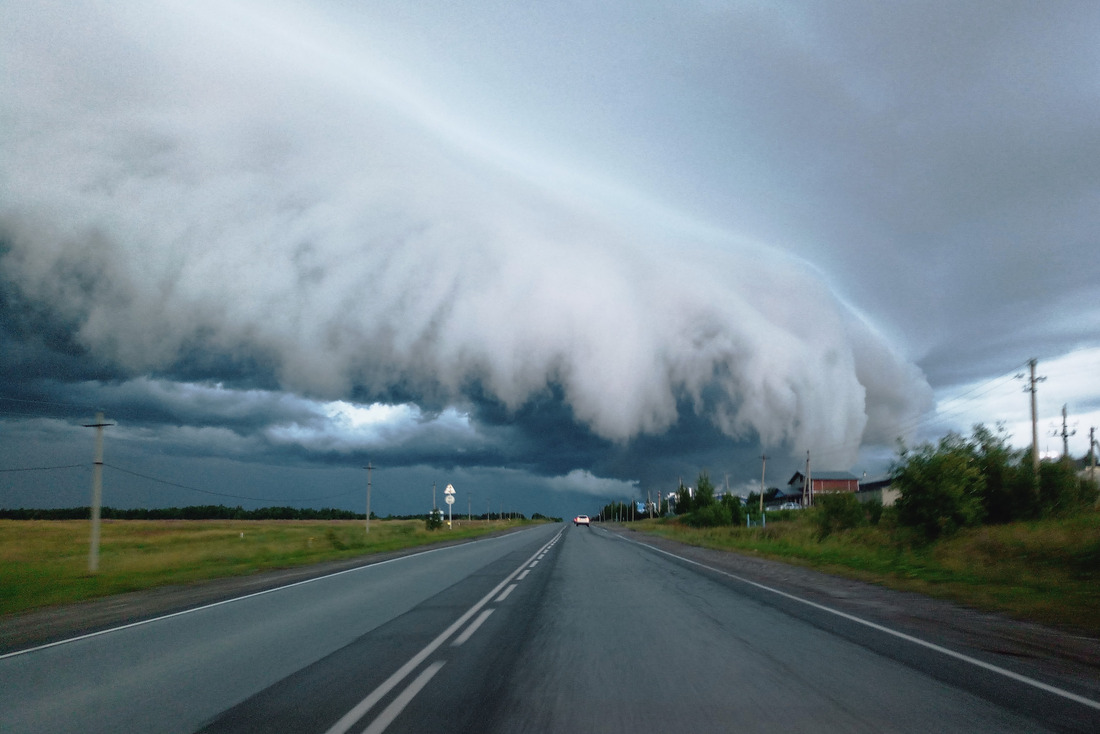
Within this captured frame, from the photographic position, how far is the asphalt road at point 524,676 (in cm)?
511

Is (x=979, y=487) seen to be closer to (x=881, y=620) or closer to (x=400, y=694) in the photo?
(x=881, y=620)

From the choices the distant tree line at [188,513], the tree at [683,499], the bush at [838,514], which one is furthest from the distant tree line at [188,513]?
the bush at [838,514]

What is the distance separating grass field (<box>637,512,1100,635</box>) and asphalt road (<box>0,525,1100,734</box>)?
4311 mm

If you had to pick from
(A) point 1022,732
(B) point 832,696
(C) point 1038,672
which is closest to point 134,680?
(B) point 832,696

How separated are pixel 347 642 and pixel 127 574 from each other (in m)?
16.4

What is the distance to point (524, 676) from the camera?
6562 millimetres

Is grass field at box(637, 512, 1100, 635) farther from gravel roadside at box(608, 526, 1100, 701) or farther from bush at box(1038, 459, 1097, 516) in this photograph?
bush at box(1038, 459, 1097, 516)

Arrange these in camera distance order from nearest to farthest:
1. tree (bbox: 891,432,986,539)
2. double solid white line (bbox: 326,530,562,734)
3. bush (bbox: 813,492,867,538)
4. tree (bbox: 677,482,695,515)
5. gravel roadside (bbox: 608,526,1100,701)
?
1. double solid white line (bbox: 326,530,562,734)
2. gravel roadside (bbox: 608,526,1100,701)
3. tree (bbox: 891,432,986,539)
4. bush (bbox: 813,492,867,538)
5. tree (bbox: 677,482,695,515)

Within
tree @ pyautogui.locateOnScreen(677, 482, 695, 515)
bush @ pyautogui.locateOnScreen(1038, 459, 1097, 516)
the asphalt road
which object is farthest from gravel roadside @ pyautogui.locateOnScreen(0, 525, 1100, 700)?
tree @ pyautogui.locateOnScreen(677, 482, 695, 515)

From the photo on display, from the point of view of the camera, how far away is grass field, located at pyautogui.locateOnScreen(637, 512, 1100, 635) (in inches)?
486

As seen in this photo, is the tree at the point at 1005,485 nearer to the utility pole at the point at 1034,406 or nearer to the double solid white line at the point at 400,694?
the utility pole at the point at 1034,406

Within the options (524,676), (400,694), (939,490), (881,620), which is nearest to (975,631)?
(881,620)

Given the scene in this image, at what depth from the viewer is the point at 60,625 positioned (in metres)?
10.7

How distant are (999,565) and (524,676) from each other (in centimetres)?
1800
